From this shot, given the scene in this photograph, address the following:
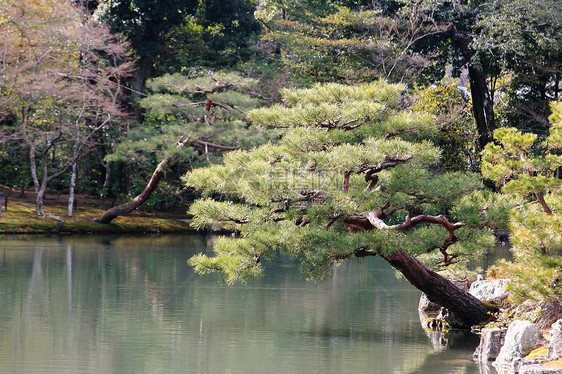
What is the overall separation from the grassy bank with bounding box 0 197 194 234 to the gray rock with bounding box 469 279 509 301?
15.4 meters

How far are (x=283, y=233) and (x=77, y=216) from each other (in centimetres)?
1701

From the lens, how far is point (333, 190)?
8234mm

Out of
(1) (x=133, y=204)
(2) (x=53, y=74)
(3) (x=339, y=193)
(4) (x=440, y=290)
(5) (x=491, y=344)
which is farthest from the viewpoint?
(1) (x=133, y=204)

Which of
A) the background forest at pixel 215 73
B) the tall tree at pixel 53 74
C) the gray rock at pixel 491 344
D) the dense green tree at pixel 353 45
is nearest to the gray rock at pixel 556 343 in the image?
the gray rock at pixel 491 344

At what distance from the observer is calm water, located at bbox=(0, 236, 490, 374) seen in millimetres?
7336

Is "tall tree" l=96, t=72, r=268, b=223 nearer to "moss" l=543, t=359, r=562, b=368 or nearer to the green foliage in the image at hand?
the green foliage

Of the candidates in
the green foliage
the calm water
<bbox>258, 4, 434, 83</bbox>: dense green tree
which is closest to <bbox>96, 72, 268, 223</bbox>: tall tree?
the green foliage

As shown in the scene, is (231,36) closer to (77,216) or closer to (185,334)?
(77,216)

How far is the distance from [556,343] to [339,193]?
8.87ft

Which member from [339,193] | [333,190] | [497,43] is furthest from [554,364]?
[497,43]

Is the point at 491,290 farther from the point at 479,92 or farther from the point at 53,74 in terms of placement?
the point at 53,74

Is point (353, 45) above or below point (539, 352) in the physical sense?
above

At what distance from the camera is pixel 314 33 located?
2503 centimetres

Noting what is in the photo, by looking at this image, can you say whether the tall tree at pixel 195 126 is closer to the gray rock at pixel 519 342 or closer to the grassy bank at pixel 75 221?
the grassy bank at pixel 75 221
